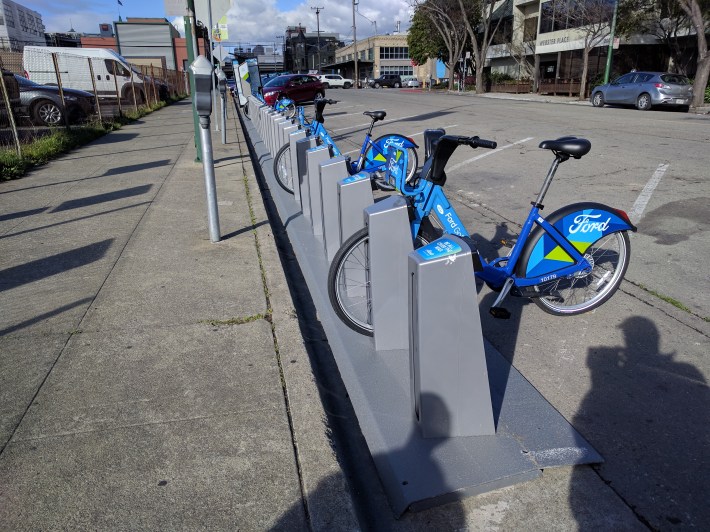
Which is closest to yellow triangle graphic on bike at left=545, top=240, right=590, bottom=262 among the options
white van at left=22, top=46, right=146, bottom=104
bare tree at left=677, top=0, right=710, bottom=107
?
bare tree at left=677, top=0, right=710, bottom=107

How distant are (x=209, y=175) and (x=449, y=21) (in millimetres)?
45388

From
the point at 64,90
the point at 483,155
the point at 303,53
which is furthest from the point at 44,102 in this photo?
the point at 303,53

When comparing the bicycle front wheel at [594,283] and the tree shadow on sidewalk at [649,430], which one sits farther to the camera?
the bicycle front wheel at [594,283]

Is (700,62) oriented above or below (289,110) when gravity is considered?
above

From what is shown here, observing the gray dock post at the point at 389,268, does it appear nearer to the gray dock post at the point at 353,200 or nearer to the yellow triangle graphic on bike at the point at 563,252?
the gray dock post at the point at 353,200

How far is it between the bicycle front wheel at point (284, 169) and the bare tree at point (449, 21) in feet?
134

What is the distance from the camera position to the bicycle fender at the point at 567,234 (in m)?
3.58

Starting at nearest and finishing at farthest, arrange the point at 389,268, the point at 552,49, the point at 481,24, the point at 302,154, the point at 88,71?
the point at 389,268 → the point at 302,154 → the point at 88,71 → the point at 552,49 → the point at 481,24

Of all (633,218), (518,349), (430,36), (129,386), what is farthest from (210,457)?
(430,36)

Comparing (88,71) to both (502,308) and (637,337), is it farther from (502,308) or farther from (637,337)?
(637,337)

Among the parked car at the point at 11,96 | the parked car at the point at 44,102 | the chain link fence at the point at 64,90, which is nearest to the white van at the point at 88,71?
the chain link fence at the point at 64,90

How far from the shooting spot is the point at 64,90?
15.8 metres

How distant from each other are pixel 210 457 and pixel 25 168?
848 centimetres

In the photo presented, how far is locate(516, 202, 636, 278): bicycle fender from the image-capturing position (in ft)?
11.7
